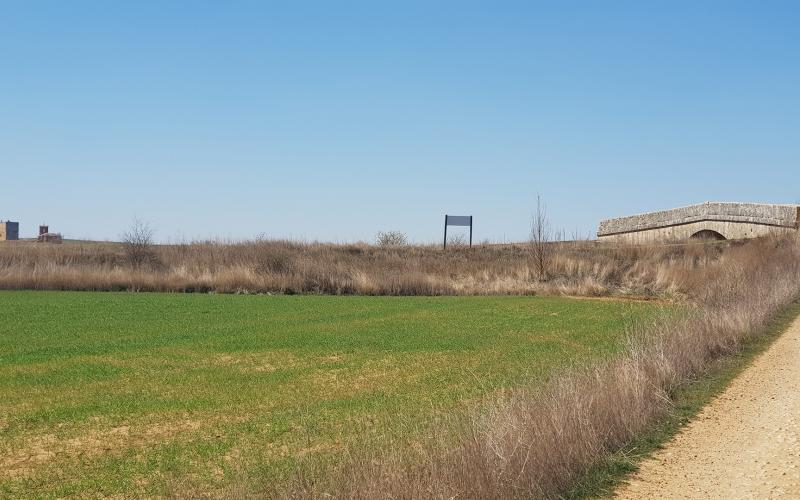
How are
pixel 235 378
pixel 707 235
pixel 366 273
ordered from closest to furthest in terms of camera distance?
pixel 235 378
pixel 366 273
pixel 707 235

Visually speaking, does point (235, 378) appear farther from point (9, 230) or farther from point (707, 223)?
point (9, 230)

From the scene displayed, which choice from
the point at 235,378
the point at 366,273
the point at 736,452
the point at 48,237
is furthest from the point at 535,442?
the point at 48,237

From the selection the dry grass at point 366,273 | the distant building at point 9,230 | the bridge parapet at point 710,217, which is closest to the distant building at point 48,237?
the distant building at point 9,230

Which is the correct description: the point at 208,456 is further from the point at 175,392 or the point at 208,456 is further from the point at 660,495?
the point at 660,495

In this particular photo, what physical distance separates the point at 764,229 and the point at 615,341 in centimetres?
2282

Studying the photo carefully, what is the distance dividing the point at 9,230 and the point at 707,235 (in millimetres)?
65933

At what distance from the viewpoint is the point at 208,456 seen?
8.77 meters

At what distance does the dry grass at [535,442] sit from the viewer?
616 cm

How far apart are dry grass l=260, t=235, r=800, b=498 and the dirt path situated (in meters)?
0.50

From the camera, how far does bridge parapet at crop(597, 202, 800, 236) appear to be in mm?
34881

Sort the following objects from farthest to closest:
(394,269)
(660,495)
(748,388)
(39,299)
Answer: (394,269) → (39,299) → (748,388) → (660,495)

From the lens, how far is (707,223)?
3984cm

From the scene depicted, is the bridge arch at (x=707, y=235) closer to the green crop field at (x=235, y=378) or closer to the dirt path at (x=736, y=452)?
the green crop field at (x=235, y=378)

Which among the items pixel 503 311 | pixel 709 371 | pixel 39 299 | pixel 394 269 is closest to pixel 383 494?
pixel 709 371
